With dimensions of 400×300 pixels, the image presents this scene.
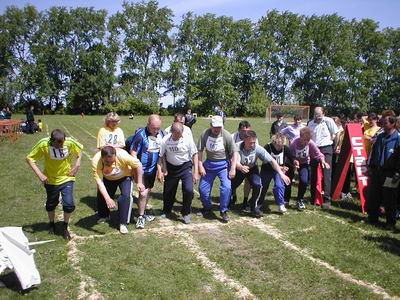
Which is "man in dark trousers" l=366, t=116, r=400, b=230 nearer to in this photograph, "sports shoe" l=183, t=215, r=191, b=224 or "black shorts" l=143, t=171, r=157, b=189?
"sports shoe" l=183, t=215, r=191, b=224

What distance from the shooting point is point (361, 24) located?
2483 inches

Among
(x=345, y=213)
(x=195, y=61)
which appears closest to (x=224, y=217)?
(x=345, y=213)

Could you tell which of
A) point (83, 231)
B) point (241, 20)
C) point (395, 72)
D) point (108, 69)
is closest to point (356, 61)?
point (395, 72)

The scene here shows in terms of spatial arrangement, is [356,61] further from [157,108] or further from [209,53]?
[157,108]

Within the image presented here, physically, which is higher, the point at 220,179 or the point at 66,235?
the point at 220,179

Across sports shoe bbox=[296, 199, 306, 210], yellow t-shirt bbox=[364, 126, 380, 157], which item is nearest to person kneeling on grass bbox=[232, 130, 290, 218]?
sports shoe bbox=[296, 199, 306, 210]

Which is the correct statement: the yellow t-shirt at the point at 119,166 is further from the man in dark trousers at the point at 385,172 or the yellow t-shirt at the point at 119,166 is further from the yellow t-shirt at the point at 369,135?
the yellow t-shirt at the point at 369,135

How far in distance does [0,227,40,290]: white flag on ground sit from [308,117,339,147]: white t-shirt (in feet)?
21.1

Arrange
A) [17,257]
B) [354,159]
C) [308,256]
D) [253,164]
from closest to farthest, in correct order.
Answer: [17,257] → [308,256] → [253,164] → [354,159]

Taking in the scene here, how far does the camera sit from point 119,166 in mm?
6664

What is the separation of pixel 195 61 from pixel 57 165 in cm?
5448

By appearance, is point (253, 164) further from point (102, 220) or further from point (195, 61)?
point (195, 61)

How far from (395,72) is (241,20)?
82.5ft

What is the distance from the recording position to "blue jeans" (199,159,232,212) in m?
7.45
